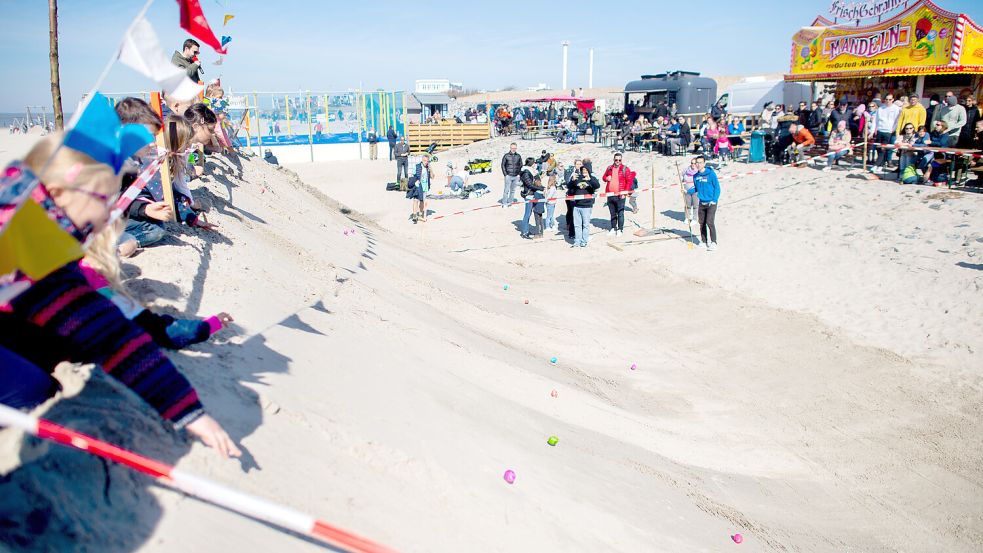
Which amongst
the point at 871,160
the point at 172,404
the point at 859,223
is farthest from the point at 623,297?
the point at 871,160

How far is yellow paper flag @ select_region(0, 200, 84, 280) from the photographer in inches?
71.9

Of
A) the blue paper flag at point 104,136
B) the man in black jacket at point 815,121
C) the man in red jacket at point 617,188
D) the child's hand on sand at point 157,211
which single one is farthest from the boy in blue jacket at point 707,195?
the blue paper flag at point 104,136

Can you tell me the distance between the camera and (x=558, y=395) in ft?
18.3

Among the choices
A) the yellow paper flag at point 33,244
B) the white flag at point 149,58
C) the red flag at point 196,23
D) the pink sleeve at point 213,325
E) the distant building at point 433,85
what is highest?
the distant building at point 433,85

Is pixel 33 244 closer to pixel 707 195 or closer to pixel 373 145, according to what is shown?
pixel 707 195

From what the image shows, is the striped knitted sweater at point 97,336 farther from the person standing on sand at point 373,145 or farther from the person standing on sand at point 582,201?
the person standing on sand at point 373,145

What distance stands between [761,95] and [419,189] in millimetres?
18445

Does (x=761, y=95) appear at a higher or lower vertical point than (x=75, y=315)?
higher

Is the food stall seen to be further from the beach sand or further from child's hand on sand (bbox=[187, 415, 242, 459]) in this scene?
child's hand on sand (bbox=[187, 415, 242, 459])

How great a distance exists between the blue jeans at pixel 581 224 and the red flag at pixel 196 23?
866cm

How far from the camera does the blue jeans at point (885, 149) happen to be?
1469 centimetres

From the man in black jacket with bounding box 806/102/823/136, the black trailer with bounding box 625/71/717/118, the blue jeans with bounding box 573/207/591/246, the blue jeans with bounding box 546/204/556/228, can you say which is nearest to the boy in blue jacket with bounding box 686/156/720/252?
the blue jeans with bounding box 573/207/591/246

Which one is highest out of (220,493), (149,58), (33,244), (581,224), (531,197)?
(149,58)

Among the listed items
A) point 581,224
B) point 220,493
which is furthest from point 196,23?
point 581,224
